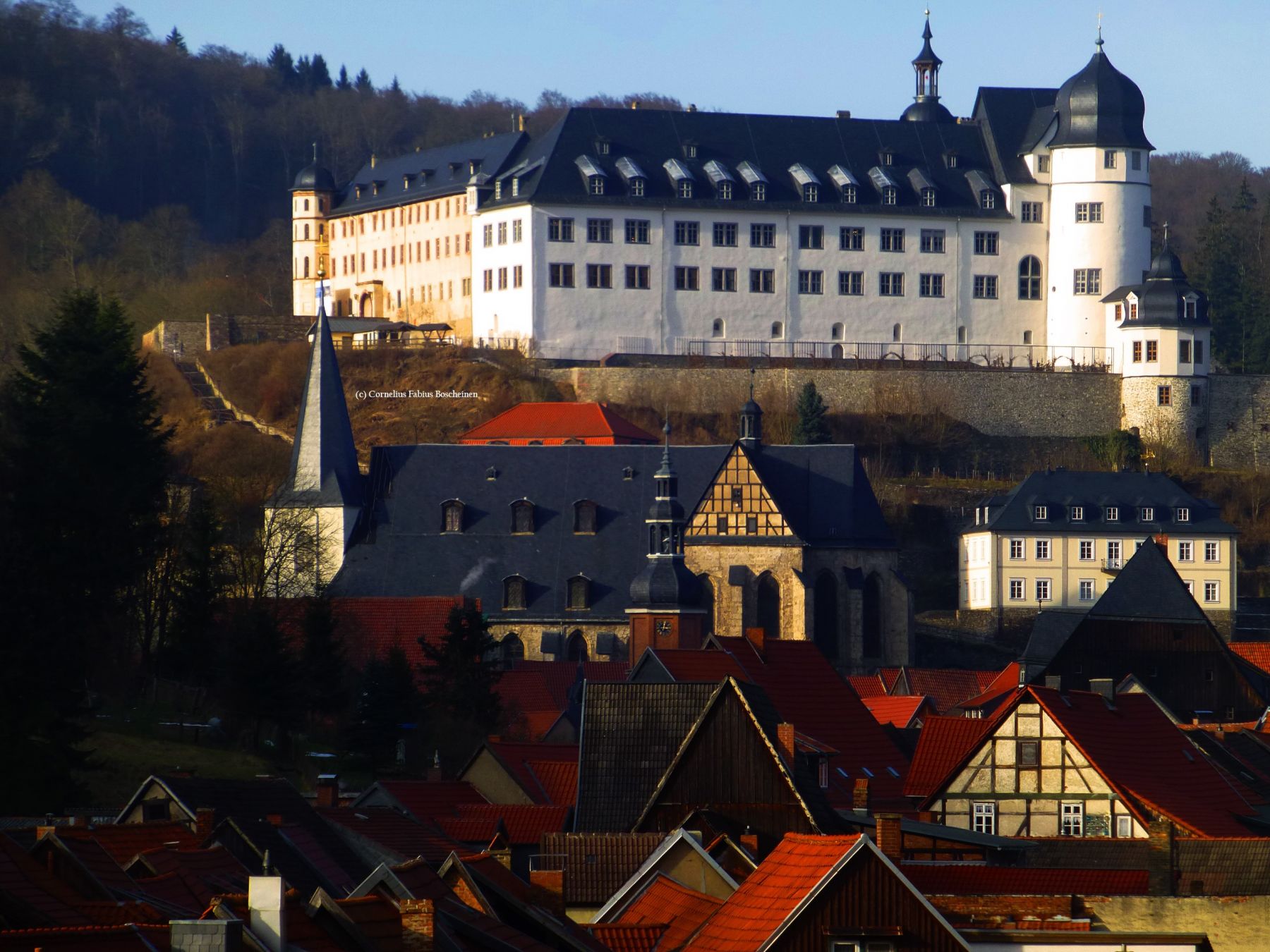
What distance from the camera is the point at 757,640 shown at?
45812 mm

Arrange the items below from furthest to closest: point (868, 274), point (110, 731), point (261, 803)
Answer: point (868, 274), point (110, 731), point (261, 803)

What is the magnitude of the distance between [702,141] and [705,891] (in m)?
72.9

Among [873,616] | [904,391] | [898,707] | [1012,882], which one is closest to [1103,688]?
[898,707]

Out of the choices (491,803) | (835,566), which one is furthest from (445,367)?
(491,803)

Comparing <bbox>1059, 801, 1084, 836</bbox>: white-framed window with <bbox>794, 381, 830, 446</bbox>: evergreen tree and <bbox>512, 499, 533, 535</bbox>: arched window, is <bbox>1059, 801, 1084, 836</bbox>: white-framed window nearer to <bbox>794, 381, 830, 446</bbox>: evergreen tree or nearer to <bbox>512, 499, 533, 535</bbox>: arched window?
<bbox>512, 499, 533, 535</bbox>: arched window

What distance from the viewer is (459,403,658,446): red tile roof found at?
271ft

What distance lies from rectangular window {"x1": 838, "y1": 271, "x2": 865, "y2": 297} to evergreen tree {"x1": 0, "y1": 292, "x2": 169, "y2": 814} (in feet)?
151

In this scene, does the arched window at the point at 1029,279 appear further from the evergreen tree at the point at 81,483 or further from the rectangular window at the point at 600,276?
the evergreen tree at the point at 81,483

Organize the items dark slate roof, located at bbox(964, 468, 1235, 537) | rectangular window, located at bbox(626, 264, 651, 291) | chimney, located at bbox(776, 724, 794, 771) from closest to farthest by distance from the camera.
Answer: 1. chimney, located at bbox(776, 724, 794, 771)
2. dark slate roof, located at bbox(964, 468, 1235, 537)
3. rectangular window, located at bbox(626, 264, 651, 291)

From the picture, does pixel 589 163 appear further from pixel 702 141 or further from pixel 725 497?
pixel 725 497

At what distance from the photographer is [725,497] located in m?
72.1

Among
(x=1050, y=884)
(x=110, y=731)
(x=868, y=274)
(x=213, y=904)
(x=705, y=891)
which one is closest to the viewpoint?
(x=213, y=904)

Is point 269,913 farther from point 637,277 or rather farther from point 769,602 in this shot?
point 637,277

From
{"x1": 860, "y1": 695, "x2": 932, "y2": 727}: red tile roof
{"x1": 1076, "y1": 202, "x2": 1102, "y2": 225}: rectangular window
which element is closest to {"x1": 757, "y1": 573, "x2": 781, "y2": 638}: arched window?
{"x1": 860, "y1": 695, "x2": 932, "y2": 727}: red tile roof
